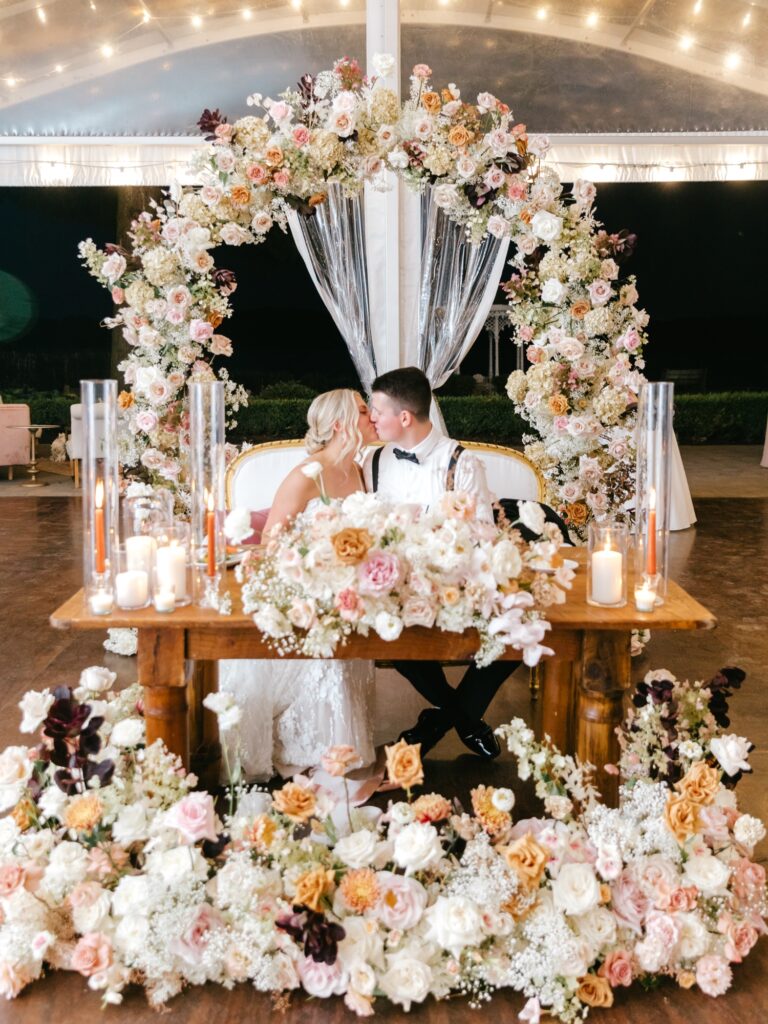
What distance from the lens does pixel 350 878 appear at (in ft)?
7.63

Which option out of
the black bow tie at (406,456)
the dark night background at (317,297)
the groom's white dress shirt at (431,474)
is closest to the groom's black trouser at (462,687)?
the groom's white dress shirt at (431,474)

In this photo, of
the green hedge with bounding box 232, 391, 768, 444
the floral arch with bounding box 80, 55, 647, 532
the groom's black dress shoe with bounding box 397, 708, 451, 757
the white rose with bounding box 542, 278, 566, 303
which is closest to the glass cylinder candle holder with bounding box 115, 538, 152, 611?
the groom's black dress shoe with bounding box 397, 708, 451, 757

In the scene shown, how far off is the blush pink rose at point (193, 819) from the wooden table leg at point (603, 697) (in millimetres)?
967

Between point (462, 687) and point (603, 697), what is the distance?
3.23 ft

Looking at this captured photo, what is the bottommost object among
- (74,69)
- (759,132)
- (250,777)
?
(250,777)

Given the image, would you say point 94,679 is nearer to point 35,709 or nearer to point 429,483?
point 35,709

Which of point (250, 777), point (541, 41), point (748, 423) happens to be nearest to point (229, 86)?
point (541, 41)

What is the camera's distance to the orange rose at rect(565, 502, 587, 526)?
4785 mm

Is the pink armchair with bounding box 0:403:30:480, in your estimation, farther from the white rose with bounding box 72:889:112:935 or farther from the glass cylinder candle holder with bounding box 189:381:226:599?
the white rose with bounding box 72:889:112:935

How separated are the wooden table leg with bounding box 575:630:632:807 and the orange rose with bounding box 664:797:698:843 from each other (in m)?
0.27

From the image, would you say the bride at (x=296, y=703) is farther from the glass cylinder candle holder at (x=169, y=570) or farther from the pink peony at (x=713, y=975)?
the pink peony at (x=713, y=975)

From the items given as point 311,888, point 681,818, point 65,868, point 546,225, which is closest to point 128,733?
point 65,868

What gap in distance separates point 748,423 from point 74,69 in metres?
10.8

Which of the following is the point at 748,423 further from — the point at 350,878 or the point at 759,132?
the point at 350,878
